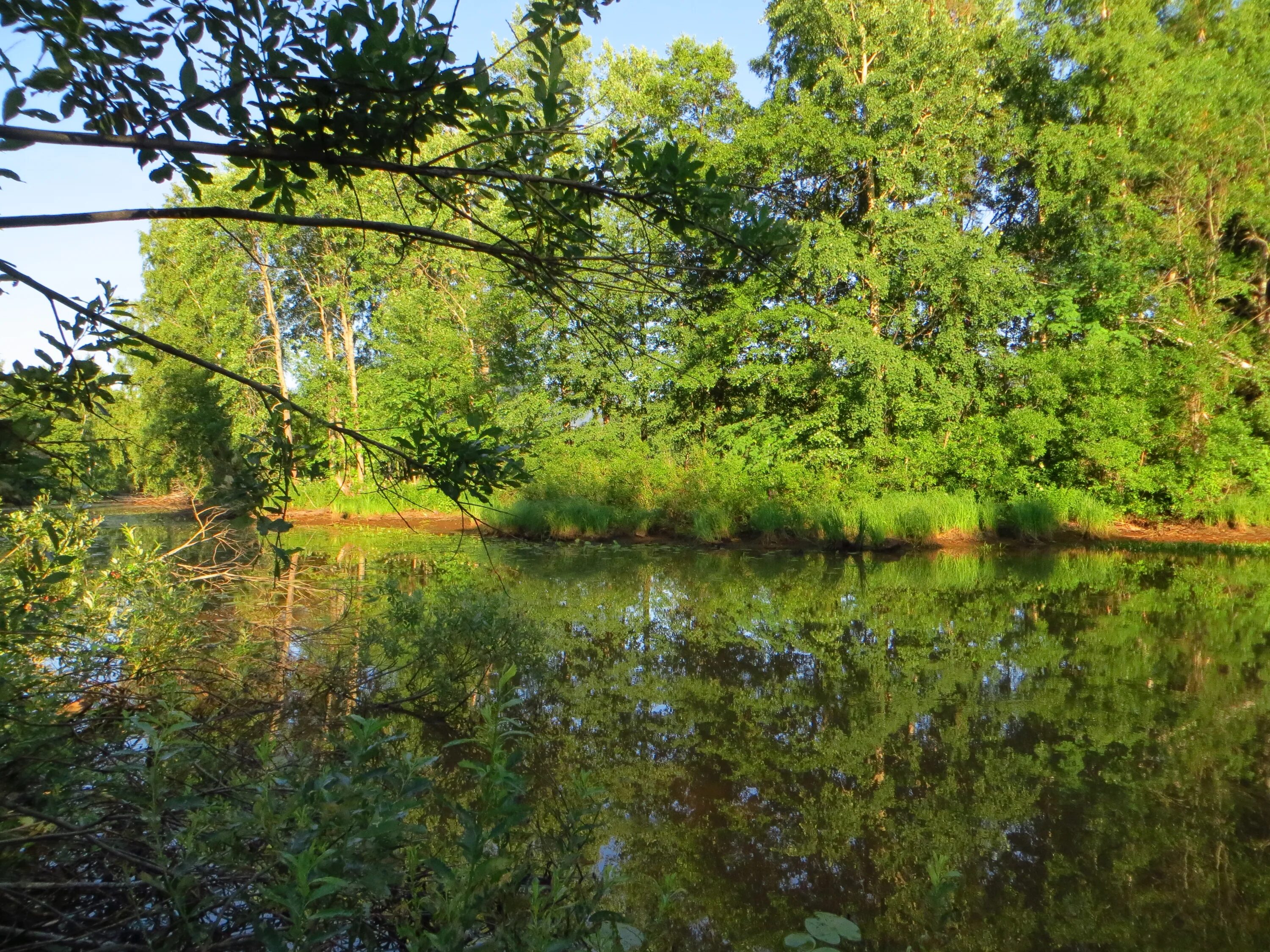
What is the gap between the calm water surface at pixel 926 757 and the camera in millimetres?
3346

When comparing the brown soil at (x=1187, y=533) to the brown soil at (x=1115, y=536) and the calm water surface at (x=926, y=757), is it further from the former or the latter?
the calm water surface at (x=926, y=757)

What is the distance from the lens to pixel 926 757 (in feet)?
15.8

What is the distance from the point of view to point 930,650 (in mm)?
7156

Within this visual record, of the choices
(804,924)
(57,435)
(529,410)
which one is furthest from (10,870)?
(529,410)

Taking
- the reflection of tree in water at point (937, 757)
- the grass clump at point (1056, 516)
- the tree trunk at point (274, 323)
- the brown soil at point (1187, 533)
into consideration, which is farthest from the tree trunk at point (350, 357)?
the brown soil at point (1187, 533)

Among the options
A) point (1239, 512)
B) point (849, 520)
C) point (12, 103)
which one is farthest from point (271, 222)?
point (1239, 512)

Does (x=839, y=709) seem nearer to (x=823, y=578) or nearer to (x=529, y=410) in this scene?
(x=823, y=578)

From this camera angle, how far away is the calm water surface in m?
3.35

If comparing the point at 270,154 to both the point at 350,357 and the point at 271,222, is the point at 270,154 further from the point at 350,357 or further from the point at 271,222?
the point at 350,357

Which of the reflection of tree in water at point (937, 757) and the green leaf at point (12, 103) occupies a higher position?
the green leaf at point (12, 103)

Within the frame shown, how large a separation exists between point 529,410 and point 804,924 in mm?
18128

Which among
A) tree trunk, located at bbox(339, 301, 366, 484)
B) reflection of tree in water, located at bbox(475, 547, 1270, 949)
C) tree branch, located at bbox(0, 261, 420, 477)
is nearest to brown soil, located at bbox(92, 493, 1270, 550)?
reflection of tree in water, located at bbox(475, 547, 1270, 949)

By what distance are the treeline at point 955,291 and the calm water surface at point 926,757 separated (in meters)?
7.21

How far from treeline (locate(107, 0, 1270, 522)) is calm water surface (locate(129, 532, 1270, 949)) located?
23.7ft
